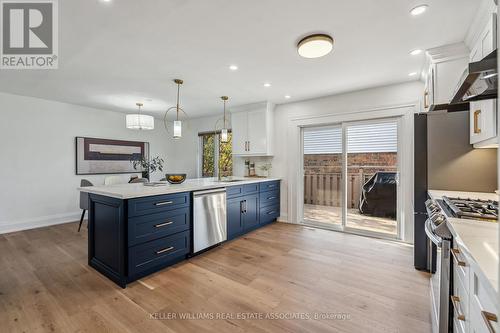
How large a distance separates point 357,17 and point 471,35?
116cm

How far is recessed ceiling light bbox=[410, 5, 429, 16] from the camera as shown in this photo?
1.71 m

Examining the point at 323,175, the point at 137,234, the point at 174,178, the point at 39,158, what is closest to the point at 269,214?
A: the point at 323,175

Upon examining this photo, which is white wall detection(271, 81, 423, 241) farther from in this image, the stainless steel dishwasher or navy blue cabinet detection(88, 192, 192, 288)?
navy blue cabinet detection(88, 192, 192, 288)

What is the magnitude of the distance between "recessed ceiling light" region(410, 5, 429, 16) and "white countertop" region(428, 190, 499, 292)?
1621 mm

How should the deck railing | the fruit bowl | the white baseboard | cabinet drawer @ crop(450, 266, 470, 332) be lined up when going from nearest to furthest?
cabinet drawer @ crop(450, 266, 470, 332) → the fruit bowl → the white baseboard → the deck railing

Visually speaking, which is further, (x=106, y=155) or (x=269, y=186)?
(x=106, y=155)

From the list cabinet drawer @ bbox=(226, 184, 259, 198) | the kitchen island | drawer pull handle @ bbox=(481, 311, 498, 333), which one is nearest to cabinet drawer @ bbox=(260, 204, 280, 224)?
cabinet drawer @ bbox=(226, 184, 259, 198)

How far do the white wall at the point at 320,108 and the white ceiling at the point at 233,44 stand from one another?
0.68ft

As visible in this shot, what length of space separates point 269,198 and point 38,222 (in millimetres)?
4347

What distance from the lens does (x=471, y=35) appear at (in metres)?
2.02

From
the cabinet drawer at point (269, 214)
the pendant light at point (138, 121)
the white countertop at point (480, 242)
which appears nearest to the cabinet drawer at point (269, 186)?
the cabinet drawer at point (269, 214)

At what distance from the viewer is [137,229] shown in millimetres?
2172

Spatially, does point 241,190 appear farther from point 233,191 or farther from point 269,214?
point 269,214

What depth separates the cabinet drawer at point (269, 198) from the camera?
405 centimetres
